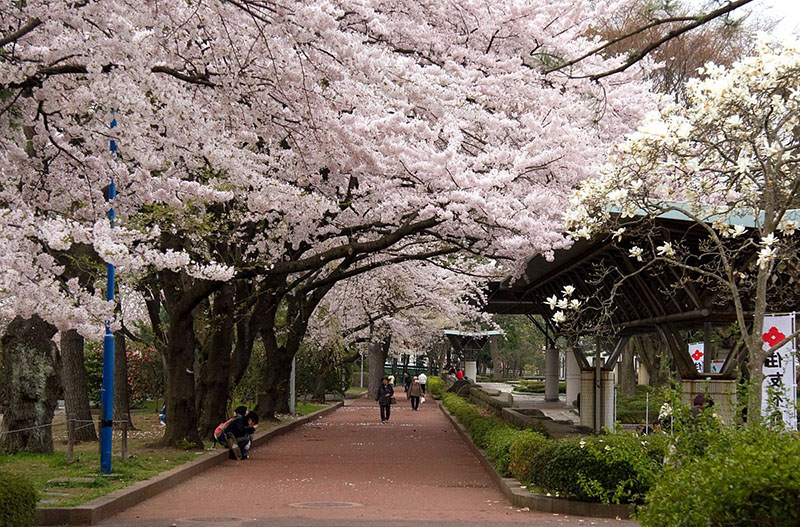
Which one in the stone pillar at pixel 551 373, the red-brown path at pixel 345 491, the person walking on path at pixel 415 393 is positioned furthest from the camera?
the person walking on path at pixel 415 393

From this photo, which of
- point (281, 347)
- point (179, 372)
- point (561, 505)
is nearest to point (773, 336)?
point (561, 505)

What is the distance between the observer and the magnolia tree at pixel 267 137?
961cm

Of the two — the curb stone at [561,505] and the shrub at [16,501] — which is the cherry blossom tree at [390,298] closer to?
the curb stone at [561,505]

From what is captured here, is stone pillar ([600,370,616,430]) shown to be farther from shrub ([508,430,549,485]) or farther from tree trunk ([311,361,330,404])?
tree trunk ([311,361,330,404])

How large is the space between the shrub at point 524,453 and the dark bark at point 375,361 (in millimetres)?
39744

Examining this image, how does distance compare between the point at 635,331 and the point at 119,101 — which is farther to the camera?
the point at 635,331

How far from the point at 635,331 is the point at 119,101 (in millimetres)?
18242

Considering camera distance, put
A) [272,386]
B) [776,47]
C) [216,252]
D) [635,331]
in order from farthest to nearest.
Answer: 1. [272,386]
2. [635,331]
3. [216,252]
4. [776,47]

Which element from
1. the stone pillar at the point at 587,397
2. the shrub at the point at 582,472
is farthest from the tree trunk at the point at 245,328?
the shrub at the point at 582,472

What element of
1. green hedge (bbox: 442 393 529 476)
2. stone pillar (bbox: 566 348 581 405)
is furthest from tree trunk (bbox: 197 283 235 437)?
stone pillar (bbox: 566 348 581 405)

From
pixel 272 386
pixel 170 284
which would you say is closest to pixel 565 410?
pixel 272 386

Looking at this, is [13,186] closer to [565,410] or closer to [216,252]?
[216,252]

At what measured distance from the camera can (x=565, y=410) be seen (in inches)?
1551

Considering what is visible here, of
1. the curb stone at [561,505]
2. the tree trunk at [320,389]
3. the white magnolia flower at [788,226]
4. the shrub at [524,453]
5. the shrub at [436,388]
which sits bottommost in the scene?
the shrub at [436,388]
